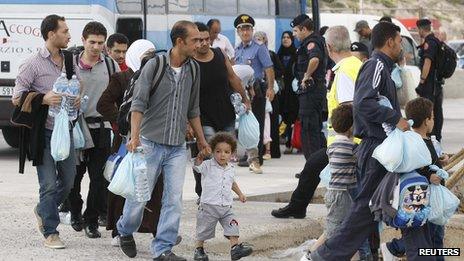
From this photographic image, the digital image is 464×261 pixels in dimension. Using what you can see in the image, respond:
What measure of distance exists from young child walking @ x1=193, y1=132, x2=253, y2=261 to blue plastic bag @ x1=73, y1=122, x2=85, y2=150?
3.19 feet

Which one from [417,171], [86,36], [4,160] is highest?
[86,36]

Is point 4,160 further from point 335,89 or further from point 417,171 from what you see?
point 417,171

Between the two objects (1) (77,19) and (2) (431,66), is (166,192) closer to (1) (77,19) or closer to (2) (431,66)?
(1) (77,19)

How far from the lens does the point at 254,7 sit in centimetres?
2158

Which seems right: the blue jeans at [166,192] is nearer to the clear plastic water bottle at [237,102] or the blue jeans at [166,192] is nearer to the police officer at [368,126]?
the police officer at [368,126]

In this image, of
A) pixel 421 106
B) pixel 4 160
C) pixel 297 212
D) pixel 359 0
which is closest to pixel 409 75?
pixel 297 212

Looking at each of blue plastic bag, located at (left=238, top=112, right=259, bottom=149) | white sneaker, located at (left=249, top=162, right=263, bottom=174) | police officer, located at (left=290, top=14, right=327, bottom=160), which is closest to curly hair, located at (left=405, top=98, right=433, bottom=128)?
blue plastic bag, located at (left=238, top=112, right=259, bottom=149)

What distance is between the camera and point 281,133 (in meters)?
19.7

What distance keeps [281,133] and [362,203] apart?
10939 millimetres

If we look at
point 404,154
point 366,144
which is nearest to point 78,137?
point 366,144

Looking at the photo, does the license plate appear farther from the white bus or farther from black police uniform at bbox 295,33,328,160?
black police uniform at bbox 295,33,328,160

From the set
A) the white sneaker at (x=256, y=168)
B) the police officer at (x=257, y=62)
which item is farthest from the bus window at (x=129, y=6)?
the white sneaker at (x=256, y=168)

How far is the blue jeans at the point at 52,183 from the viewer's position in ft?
32.8

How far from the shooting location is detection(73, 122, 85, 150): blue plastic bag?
33.4 ft
